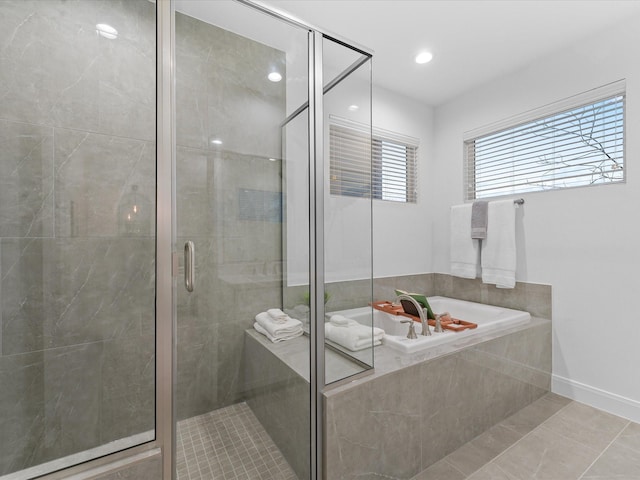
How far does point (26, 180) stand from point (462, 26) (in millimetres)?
2670

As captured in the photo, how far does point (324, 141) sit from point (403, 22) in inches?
54.6

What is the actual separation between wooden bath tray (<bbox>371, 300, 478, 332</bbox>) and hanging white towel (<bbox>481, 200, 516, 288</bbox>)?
0.58 m

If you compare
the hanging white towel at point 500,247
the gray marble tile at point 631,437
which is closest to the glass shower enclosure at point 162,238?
the gray marble tile at point 631,437

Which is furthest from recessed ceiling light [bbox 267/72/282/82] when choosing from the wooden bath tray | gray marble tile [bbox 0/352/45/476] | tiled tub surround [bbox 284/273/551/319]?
the wooden bath tray

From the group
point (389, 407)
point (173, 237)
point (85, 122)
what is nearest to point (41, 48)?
point (85, 122)

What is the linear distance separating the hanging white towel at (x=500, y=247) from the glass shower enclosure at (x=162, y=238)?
2002 mm

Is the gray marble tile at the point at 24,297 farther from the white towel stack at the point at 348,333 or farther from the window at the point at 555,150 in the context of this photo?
the window at the point at 555,150

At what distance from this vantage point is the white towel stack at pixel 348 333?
1.45 m

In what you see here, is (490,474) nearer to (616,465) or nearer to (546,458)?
(546,458)

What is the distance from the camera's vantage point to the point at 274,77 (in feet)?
4.44

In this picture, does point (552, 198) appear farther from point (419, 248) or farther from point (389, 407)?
point (389, 407)

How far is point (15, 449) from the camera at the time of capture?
3.32 feet

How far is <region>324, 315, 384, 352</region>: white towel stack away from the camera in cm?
145

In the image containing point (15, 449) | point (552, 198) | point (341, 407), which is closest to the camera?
point (15, 449)
